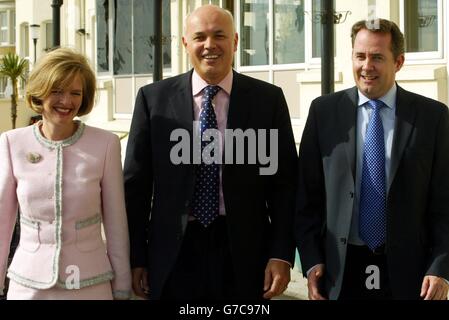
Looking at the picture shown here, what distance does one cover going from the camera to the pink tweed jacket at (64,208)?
3033 mm

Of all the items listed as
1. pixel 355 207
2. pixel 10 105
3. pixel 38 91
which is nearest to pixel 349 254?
pixel 355 207

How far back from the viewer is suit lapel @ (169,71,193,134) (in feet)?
11.2

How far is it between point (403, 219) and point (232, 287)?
0.85 metres

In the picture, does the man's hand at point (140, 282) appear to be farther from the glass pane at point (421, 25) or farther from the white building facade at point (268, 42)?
the glass pane at point (421, 25)

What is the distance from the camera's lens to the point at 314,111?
338 cm

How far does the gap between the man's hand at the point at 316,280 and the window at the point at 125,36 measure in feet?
42.2

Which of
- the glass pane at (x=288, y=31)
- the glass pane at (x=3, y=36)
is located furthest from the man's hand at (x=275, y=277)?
the glass pane at (x=3, y=36)

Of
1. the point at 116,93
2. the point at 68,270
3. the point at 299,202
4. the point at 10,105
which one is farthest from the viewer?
the point at 10,105

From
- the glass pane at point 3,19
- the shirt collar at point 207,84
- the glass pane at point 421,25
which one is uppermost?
the glass pane at point 3,19

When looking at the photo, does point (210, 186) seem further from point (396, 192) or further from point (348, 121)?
point (396, 192)

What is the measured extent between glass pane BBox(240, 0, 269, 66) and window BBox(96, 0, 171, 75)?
9.05 ft

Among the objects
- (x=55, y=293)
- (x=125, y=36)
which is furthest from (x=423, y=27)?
(x=125, y=36)

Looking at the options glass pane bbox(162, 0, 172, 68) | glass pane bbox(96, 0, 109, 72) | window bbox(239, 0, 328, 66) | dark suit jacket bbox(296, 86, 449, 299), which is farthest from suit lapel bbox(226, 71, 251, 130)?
glass pane bbox(96, 0, 109, 72)
